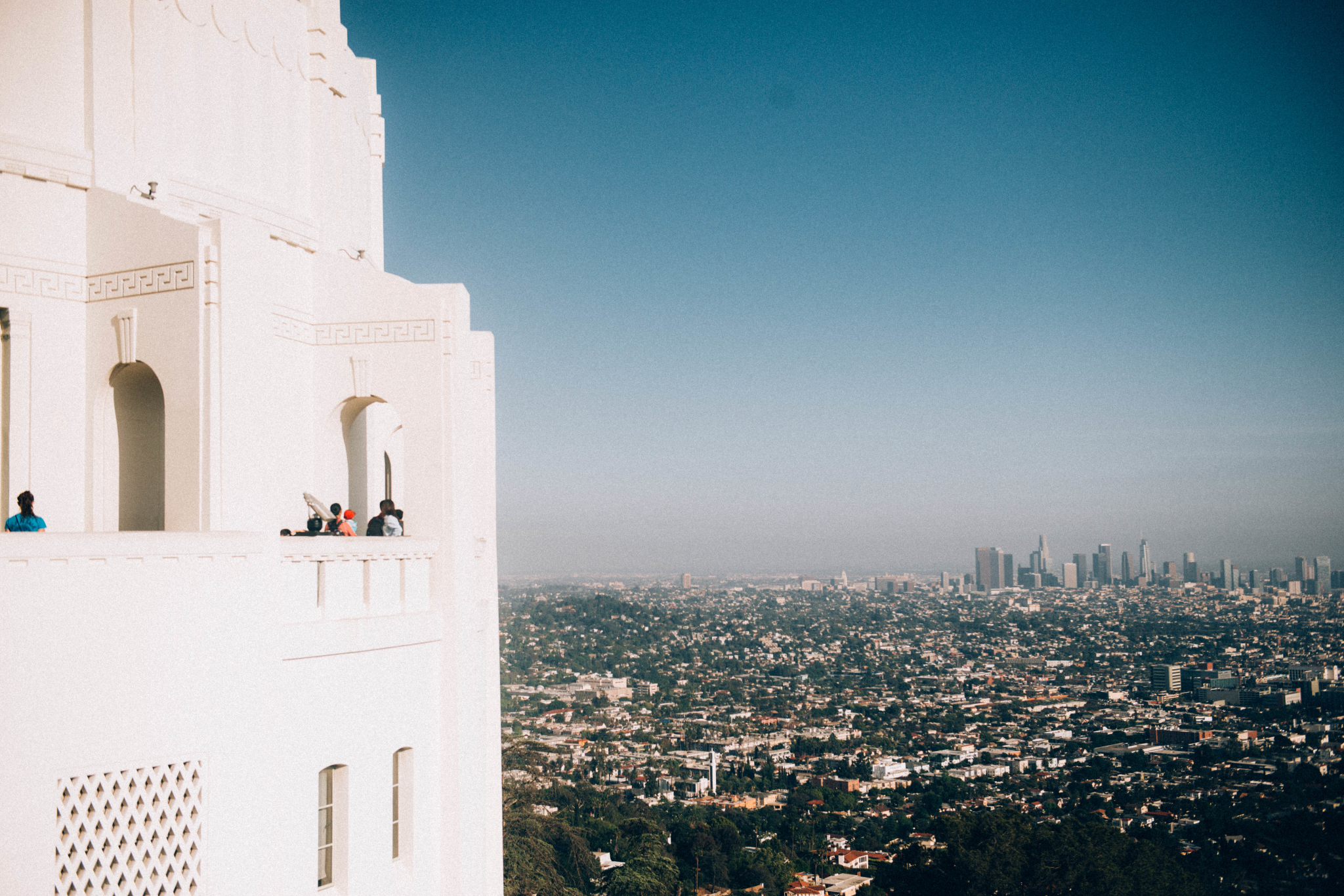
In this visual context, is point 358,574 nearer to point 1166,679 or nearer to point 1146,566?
point 1166,679

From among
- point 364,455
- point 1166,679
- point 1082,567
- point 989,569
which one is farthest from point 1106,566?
point 364,455

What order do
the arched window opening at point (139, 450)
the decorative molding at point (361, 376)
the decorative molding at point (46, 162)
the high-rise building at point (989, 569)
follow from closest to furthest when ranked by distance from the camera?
the decorative molding at point (46, 162), the arched window opening at point (139, 450), the decorative molding at point (361, 376), the high-rise building at point (989, 569)

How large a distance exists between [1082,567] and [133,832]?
135 metres

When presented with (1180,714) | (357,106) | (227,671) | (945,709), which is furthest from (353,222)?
(945,709)

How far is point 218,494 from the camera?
821 centimetres

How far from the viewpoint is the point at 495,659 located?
1246cm

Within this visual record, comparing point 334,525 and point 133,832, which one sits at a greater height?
point 334,525

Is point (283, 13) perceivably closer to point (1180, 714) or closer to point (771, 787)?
point (771, 787)

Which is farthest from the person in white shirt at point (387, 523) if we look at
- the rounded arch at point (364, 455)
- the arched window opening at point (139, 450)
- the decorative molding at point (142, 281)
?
the decorative molding at point (142, 281)

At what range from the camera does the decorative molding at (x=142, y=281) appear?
8367mm

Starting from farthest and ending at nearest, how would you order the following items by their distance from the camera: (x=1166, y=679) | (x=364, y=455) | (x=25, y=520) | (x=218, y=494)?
(x=1166, y=679) < (x=364, y=455) < (x=218, y=494) < (x=25, y=520)

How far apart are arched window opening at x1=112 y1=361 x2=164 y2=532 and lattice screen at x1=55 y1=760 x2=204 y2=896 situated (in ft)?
10.7

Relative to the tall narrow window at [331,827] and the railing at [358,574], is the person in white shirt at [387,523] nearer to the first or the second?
the railing at [358,574]

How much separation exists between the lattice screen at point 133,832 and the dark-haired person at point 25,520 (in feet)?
8.34
